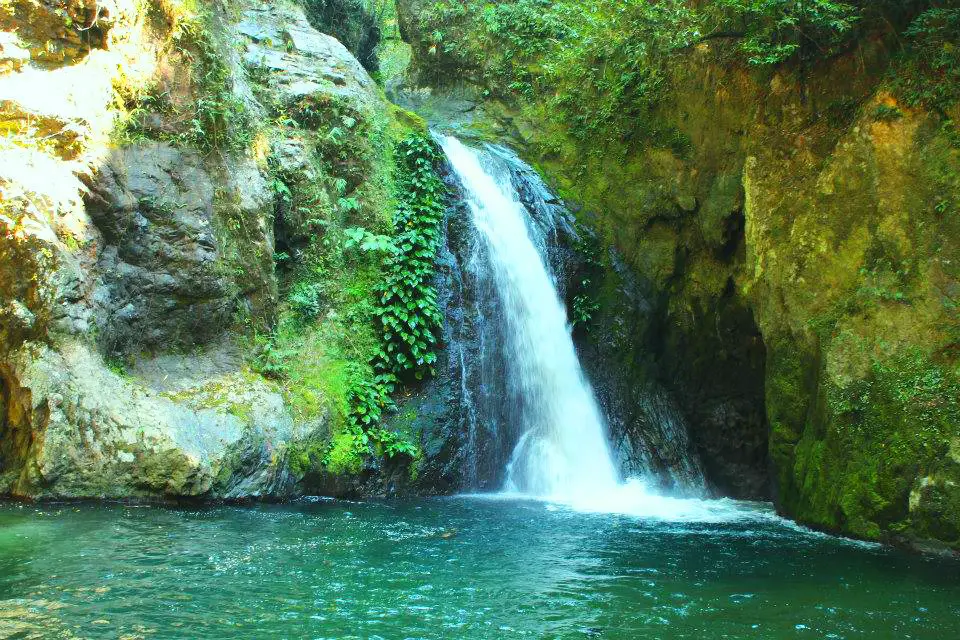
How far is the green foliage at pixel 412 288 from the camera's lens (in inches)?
394

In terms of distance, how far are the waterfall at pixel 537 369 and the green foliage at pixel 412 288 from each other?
0.84 m

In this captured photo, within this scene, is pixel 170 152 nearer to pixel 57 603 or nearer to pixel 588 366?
pixel 57 603

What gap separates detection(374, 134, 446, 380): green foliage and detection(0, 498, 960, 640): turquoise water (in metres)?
3.01

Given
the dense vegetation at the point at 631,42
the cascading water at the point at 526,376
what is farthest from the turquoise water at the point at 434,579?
the dense vegetation at the point at 631,42

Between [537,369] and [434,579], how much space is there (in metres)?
6.11

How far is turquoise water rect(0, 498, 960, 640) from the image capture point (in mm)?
4098

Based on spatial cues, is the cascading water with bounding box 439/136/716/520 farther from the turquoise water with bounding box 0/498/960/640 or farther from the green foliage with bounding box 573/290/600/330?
the turquoise water with bounding box 0/498/960/640

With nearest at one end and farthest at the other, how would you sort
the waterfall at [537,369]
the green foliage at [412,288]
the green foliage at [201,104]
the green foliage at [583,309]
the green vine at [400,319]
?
the green foliage at [201,104], the green vine at [400,319], the green foliage at [412,288], the waterfall at [537,369], the green foliage at [583,309]

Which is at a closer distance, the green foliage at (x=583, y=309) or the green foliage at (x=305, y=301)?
the green foliage at (x=305, y=301)

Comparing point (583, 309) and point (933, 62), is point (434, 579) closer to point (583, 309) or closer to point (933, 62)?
point (583, 309)

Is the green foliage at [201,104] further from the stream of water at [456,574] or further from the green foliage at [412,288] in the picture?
the stream of water at [456,574]

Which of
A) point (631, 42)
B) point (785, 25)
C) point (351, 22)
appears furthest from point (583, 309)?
point (351, 22)

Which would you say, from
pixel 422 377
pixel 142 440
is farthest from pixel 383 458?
pixel 142 440

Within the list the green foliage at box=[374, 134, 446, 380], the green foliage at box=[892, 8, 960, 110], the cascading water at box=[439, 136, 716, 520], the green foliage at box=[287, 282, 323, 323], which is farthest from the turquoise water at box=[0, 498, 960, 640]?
the green foliage at box=[892, 8, 960, 110]
